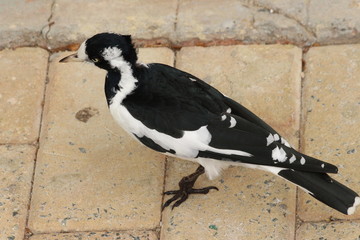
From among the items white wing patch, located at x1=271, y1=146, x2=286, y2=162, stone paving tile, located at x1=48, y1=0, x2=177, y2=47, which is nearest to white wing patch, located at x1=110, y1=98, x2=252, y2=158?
white wing patch, located at x1=271, y1=146, x2=286, y2=162

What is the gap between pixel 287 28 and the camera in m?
4.45

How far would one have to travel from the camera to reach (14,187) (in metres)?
4.00

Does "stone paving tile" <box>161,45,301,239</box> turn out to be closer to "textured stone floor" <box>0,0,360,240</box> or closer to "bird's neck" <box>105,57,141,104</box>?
"textured stone floor" <box>0,0,360,240</box>

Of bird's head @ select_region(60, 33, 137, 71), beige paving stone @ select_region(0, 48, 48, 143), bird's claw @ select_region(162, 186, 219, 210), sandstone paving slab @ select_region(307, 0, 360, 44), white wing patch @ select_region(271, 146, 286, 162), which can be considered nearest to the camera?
white wing patch @ select_region(271, 146, 286, 162)

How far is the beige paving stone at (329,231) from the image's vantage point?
3.68 metres

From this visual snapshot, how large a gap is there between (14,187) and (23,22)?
106 centimetres

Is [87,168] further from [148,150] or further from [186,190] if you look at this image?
[186,190]

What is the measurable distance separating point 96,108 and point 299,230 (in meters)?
1.25

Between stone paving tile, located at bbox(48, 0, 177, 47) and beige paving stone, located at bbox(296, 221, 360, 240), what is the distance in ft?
4.55

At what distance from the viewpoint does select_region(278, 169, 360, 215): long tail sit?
3568 mm

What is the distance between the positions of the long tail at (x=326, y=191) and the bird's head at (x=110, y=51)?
848 millimetres

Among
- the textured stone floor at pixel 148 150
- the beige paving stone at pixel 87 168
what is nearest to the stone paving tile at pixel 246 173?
the textured stone floor at pixel 148 150

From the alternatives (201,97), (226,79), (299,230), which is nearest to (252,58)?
(226,79)

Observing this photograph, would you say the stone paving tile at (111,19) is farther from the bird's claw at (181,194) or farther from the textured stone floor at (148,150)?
the bird's claw at (181,194)
